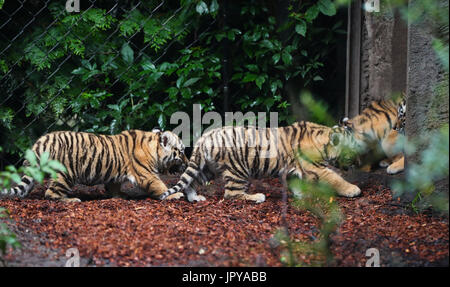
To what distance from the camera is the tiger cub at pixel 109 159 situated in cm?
389

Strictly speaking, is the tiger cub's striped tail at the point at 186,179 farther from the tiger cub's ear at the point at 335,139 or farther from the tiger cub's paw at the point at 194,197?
the tiger cub's ear at the point at 335,139

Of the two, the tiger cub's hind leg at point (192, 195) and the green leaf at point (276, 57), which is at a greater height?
the green leaf at point (276, 57)

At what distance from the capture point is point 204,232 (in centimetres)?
312

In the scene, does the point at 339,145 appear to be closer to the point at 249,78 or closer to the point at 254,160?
the point at 254,160

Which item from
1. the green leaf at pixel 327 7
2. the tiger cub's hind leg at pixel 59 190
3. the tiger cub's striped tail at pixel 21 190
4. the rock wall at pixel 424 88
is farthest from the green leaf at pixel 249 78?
the tiger cub's striped tail at pixel 21 190

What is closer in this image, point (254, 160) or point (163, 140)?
point (254, 160)

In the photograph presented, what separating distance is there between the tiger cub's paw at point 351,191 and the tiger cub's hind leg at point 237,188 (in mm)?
611

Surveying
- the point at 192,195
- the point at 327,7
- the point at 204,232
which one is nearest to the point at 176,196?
the point at 192,195

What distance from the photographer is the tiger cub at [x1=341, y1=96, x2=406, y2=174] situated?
4.30 m

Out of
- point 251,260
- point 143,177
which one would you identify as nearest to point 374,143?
point 143,177

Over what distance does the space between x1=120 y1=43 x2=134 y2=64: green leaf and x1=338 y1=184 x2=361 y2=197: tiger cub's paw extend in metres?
2.27

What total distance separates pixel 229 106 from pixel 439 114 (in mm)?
2258

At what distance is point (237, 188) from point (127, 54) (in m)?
1.74
